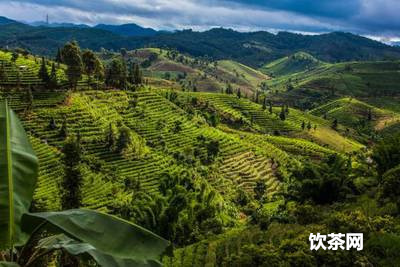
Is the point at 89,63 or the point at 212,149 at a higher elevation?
the point at 89,63

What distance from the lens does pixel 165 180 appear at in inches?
1820

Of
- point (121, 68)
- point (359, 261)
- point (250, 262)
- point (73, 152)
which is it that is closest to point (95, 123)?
point (121, 68)

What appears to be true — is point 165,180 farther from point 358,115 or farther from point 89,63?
point 358,115

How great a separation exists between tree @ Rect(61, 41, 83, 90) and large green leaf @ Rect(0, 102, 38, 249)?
67963mm

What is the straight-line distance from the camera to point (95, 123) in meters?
64.2

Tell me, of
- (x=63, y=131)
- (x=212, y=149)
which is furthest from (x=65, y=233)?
(x=212, y=149)

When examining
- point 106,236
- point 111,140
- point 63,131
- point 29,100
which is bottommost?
point 111,140

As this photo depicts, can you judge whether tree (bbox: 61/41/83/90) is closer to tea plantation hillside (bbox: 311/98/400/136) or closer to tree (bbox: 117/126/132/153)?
tree (bbox: 117/126/132/153)

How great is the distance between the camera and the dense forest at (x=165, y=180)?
409 cm

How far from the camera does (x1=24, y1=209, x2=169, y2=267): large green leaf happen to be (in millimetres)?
3844

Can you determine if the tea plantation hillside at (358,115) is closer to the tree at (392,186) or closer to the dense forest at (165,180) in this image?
the dense forest at (165,180)

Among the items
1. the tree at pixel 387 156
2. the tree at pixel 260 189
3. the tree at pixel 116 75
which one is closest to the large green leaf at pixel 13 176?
the tree at pixel 387 156

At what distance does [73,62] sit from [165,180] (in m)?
32.6

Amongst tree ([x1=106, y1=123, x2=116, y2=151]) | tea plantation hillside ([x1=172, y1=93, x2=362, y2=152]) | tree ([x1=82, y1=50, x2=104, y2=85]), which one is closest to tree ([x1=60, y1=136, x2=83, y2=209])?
tree ([x1=106, y1=123, x2=116, y2=151])
